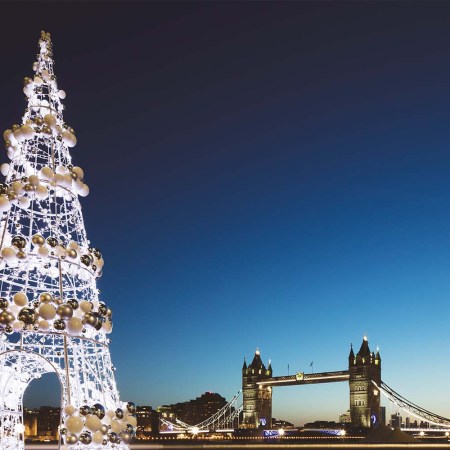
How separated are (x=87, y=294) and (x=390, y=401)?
61.8m

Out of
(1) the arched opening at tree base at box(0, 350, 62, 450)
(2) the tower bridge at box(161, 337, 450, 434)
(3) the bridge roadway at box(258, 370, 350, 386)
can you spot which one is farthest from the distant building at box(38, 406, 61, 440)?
(1) the arched opening at tree base at box(0, 350, 62, 450)

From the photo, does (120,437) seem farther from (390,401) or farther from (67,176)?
(390,401)

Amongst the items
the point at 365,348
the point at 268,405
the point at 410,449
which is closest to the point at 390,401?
the point at 365,348

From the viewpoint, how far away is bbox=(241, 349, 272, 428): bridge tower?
240ft

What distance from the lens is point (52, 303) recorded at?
8.00 meters

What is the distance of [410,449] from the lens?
23266 mm

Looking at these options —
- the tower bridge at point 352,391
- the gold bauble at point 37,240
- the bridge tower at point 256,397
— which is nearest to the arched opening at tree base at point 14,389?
the gold bauble at point 37,240

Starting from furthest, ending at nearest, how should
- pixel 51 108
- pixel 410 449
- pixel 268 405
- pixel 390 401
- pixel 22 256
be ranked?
1. pixel 268 405
2. pixel 390 401
3. pixel 410 449
4. pixel 51 108
5. pixel 22 256

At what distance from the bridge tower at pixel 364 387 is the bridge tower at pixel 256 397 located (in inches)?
549

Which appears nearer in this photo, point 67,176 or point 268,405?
point 67,176

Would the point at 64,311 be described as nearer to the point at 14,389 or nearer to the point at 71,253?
the point at 71,253

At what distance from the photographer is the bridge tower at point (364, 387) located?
6135 cm

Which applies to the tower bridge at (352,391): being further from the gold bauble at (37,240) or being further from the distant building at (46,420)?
the gold bauble at (37,240)

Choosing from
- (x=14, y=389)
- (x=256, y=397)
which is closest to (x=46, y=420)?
(x=256, y=397)
